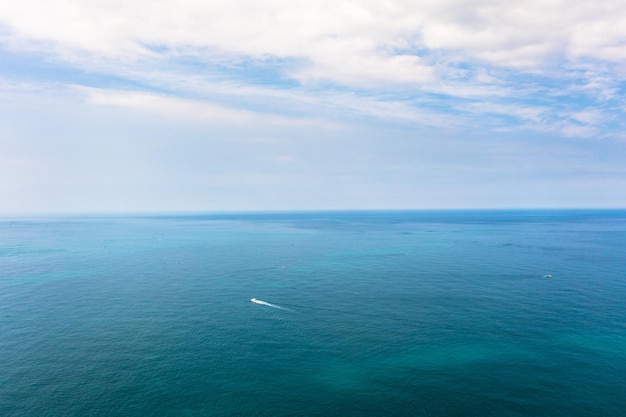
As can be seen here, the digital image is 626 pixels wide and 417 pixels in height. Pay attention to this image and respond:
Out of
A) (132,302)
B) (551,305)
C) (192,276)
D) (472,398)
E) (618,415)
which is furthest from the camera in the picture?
(192,276)

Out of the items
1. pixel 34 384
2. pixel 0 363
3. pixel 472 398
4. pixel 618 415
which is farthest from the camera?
pixel 0 363

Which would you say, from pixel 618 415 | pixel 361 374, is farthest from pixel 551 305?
pixel 361 374

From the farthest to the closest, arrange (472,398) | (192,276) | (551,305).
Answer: (192,276) < (551,305) < (472,398)

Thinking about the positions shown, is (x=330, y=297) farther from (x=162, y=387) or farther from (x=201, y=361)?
(x=162, y=387)

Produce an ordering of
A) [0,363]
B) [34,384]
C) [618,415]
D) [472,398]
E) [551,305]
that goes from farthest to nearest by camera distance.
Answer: [551,305] < [0,363] < [34,384] < [472,398] < [618,415]

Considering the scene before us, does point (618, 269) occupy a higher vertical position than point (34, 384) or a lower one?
higher

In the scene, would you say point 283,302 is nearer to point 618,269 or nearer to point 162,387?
point 162,387

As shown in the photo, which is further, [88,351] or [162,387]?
[88,351]

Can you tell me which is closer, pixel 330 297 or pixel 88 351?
pixel 88 351

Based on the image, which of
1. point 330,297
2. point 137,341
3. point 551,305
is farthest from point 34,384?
point 551,305
